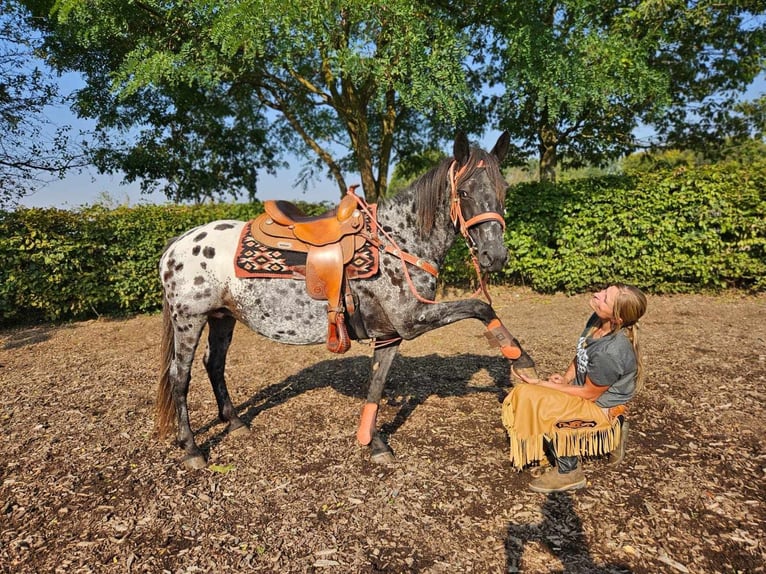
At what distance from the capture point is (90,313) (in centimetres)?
902

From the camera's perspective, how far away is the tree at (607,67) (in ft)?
21.7

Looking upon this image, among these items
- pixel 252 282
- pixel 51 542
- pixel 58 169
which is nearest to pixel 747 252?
pixel 252 282

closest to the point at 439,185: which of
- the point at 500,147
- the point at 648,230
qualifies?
the point at 500,147

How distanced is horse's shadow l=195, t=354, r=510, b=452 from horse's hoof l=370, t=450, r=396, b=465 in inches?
19.5

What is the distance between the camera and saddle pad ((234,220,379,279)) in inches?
123

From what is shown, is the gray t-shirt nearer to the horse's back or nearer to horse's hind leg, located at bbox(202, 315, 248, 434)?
the horse's back

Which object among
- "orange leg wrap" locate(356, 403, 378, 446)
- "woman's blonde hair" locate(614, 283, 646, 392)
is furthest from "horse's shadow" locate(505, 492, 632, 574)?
"orange leg wrap" locate(356, 403, 378, 446)

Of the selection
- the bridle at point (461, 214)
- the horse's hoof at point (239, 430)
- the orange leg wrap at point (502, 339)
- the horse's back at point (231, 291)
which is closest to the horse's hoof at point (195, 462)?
the horse's hoof at point (239, 430)

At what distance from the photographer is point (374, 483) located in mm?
3049

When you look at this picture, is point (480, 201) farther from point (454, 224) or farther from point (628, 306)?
point (628, 306)

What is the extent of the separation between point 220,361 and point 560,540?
3.20 meters

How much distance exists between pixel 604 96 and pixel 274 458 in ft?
23.3

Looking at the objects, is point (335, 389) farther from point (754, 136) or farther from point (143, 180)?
point (754, 136)

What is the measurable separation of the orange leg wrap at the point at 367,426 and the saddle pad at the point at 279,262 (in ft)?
3.81
